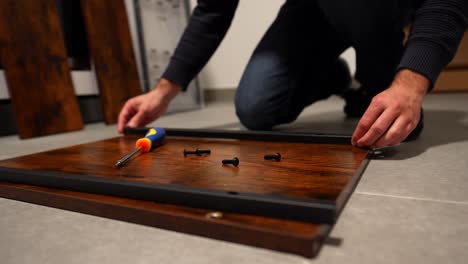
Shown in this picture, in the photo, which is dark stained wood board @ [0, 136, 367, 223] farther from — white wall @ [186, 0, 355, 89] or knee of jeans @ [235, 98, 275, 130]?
white wall @ [186, 0, 355, 89]

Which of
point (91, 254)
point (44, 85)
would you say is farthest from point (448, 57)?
point (44, 85)

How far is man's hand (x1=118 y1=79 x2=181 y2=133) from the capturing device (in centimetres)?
103

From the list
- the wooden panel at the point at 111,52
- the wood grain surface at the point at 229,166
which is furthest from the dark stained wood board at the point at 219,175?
the wooden panel at the point at 111,52

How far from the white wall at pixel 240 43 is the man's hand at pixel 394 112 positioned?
1.68 meters

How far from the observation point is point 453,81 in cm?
222

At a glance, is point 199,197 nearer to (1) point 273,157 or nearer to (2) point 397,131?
(1) point 273,157

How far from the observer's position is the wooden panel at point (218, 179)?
1.34ft

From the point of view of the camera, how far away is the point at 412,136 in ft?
2.99

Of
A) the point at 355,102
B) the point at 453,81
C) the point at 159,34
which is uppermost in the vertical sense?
the point at 159,34

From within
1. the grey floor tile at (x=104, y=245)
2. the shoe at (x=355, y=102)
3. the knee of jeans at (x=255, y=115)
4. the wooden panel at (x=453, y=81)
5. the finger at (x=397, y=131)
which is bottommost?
the wooden panel at (x=453, y=81)

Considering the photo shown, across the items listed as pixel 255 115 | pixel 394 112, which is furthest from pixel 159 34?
pixel 394 112

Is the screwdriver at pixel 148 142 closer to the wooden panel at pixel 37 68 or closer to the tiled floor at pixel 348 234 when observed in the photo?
the tiled floor at pixel 348 234

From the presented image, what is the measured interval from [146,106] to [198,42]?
0.25 m

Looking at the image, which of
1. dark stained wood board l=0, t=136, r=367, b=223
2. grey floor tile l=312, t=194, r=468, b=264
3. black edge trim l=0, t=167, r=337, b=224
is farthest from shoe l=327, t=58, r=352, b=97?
black edge trim l=0, t=167, r=337, b=224
